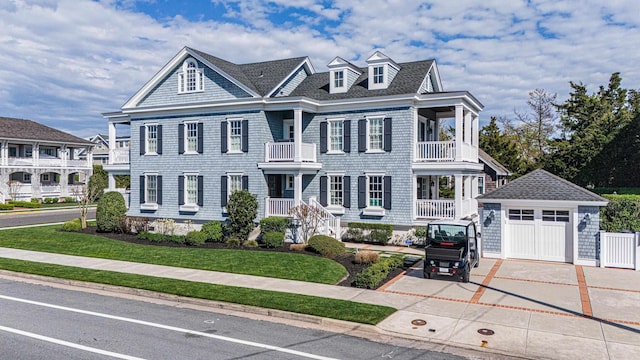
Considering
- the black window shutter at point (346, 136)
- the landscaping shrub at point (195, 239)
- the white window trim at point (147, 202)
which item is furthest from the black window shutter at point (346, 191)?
the white window trim at point (147, 202)

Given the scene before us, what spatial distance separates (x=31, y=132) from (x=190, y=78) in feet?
110

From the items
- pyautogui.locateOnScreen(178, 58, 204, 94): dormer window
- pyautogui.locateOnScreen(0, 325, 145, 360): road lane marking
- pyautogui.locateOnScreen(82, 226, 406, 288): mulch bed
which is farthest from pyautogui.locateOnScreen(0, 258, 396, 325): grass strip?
pyautogui.locateOnScreen(178, 58, 204, 94): dormer window

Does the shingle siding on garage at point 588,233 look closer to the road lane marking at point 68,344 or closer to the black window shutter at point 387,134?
the black window shutter at point 387,134

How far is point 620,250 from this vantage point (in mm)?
17609

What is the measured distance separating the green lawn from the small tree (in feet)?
9.27

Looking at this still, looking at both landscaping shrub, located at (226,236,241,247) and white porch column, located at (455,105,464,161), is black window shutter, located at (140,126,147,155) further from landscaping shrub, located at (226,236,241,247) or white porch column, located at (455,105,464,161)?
white porch column, located at (455,105,464,161)

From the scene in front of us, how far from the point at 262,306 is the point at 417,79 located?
54.9ft

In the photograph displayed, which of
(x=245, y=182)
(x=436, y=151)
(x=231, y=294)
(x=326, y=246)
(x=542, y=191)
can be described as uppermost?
(x=436, y=151)

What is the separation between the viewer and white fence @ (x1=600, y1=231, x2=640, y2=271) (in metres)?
17.3

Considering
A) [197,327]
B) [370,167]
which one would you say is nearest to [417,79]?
[370,167]

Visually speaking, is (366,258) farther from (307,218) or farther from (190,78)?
(190,78)

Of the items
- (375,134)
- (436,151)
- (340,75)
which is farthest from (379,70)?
(436,151)

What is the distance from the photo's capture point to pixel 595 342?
399 inches

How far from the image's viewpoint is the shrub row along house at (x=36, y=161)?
48281 mm
